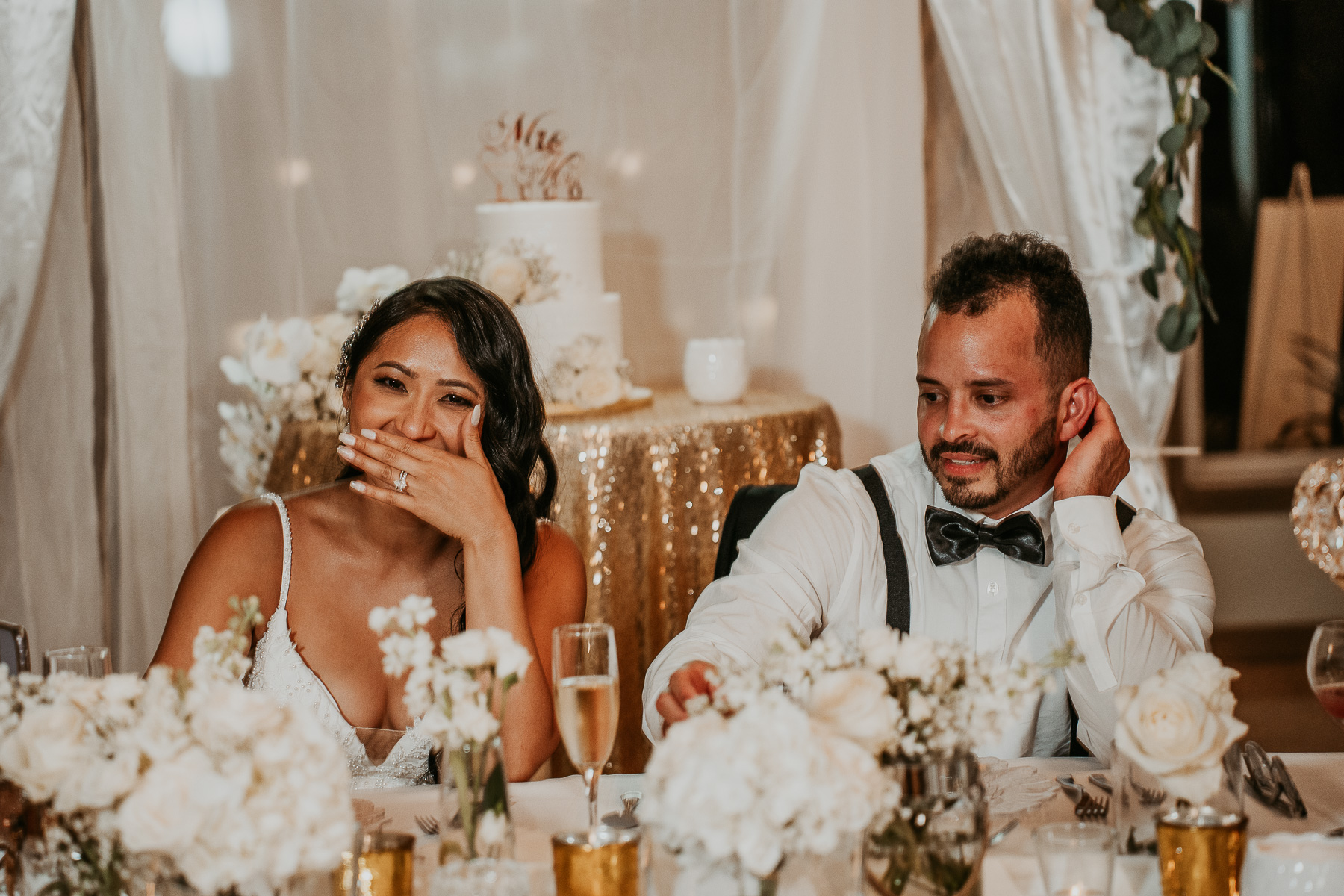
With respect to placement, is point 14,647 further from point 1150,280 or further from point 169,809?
point 1150,280

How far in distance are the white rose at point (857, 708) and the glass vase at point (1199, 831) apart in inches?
11.1

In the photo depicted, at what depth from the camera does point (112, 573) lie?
11.9ft

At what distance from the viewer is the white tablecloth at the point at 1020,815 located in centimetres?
123

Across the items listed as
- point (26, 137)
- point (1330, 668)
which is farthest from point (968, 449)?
point (26, 137)

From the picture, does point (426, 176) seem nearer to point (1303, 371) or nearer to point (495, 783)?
point (495, 783)

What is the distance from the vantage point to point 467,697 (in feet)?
3.31

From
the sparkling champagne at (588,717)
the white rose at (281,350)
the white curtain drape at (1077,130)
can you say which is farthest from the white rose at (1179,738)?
the white rose at (281,350)

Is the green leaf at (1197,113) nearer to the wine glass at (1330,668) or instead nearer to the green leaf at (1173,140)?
the green leaf at (1173,140)

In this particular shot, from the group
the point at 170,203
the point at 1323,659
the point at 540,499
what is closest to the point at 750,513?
the point at 540,499

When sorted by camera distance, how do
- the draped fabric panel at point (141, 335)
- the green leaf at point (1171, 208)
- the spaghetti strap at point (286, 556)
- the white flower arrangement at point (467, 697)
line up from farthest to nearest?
1. the draped fabric panel at point (141, 335)
2. the green leaf at point (1171, 208)
3. the spaghetti strap at point (286, 556)
4. the white flower arrangement at point (467, 697)

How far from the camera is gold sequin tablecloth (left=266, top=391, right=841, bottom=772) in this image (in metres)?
3.07

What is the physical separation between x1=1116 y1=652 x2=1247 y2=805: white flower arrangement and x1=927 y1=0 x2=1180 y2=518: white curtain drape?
240 centimetres

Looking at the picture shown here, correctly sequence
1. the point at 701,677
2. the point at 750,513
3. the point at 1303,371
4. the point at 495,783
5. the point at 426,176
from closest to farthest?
the point at 495,783
the point at 701,677
the point at 750,513
the point at 426,176
the point at 1303,371

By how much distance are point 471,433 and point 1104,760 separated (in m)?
1.08
